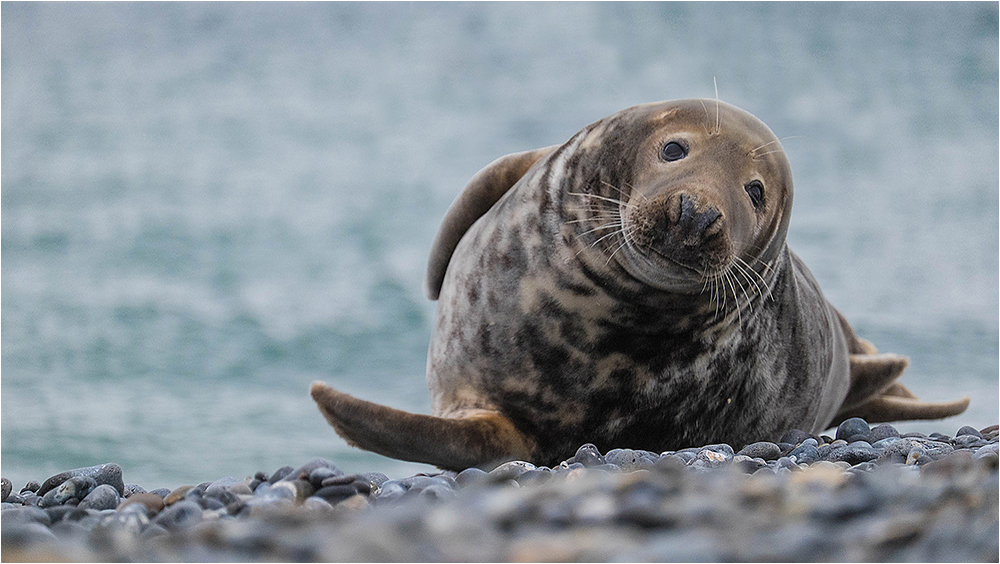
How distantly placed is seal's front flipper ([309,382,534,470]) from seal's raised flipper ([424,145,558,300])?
1.10 meters

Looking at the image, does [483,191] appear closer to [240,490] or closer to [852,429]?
[852,429]

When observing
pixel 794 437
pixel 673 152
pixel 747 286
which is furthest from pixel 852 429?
pixel 673 152

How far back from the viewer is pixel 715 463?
2680mm

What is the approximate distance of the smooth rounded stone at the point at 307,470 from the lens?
2.17 m

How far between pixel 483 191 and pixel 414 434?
1319 millimetres

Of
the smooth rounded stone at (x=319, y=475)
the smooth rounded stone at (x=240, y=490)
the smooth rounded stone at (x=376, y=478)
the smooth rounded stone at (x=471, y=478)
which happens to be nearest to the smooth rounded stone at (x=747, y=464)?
the smooth rounded stone at (x=471, y=478)

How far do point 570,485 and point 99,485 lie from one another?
148cm

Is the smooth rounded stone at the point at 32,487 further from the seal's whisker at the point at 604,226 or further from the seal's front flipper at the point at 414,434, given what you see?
the seal's whisker at the point at 604,226

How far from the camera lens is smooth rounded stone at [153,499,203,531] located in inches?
71.5

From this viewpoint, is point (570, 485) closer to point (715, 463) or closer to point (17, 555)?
point (17, 555)

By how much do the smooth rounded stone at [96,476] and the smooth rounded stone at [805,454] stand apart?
1.89 metres

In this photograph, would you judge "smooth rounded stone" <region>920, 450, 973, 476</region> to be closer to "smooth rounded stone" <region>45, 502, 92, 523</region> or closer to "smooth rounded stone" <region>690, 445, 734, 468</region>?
"smooth rounded stone" <region>690, 445, 734, 468</region>

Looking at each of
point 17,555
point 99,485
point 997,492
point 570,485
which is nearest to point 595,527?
point 570,485

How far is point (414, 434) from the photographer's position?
9.91 ft
